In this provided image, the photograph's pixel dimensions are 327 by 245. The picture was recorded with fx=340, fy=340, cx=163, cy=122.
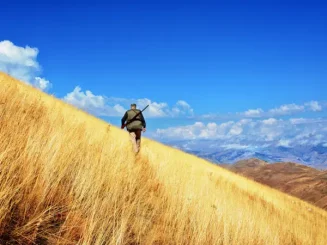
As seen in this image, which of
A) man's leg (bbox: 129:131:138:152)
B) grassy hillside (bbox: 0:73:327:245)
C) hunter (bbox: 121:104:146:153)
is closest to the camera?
grassy hillside (bbox: 0:73:327:245)

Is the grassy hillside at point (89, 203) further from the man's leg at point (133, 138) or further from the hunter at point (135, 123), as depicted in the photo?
the hunter at point (135, 123)

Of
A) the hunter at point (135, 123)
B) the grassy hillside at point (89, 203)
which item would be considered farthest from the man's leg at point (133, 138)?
the grassy hillside at point (89, 203)

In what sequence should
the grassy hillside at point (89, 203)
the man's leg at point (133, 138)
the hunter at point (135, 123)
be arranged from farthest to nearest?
the hunter at point (135, 123)
the man's leg at point (133, 138)
the grassy hillside at point (89, 203)

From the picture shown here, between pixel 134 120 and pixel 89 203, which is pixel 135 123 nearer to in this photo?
pixel 134 120

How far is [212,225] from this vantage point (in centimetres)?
516

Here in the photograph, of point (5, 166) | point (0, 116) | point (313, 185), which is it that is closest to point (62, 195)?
point (5, 166)

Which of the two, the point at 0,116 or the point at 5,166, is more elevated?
the point at 0,116

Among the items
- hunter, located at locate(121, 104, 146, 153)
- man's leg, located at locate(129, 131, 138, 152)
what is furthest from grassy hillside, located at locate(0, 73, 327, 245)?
hunter, located at locate(121, 104, 146, 153)

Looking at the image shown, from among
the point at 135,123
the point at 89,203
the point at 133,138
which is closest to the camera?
the point at 89,203

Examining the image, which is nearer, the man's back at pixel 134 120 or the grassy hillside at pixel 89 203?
the grassy hillside at pixel 89 203

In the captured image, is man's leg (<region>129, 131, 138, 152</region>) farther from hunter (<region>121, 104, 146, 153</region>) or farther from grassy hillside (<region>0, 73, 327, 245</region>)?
grassy hillside (<region>0, 73, 327, 245</region>)

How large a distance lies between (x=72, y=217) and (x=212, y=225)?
2.53 meters

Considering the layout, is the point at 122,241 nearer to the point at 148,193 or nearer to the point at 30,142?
the point at 30,142

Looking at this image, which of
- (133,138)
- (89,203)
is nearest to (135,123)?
(133,138)
